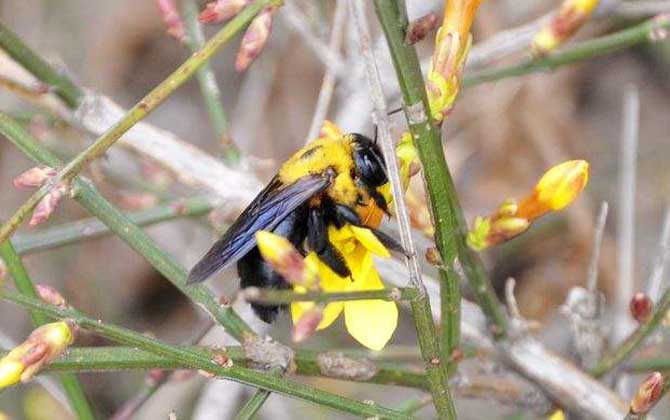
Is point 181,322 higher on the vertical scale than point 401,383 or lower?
higher

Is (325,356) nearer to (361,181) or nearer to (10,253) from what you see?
(361,181)

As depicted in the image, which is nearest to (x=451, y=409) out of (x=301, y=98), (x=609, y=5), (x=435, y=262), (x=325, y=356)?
(x=435, y=262)

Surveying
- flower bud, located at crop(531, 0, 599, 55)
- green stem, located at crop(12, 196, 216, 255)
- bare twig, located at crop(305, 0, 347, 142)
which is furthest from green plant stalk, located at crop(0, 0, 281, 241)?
bare twig, located at crop(305, 0, 347, 142)

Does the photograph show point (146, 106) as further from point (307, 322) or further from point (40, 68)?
point (40, 68)

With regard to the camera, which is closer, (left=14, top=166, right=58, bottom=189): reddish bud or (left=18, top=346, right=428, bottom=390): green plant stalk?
(left=18, top=346, right=428, bottom=390): green plant stalk

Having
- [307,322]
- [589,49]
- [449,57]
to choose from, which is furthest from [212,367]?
[589,49]

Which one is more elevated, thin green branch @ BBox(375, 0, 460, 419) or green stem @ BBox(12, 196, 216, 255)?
green stem @ BBox(12, 196, 216, 255)

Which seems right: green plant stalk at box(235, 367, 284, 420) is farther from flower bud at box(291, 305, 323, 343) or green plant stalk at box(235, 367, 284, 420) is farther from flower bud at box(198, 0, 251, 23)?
flower bud at box(198, 0, 251, 23)
